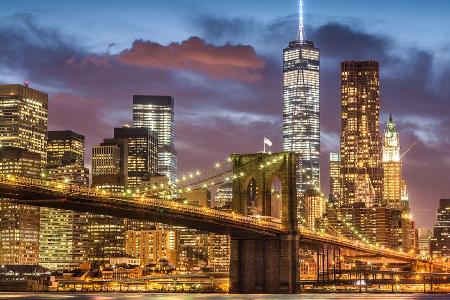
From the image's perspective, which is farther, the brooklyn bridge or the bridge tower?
the bridge tower

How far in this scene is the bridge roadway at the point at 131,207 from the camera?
7944cm

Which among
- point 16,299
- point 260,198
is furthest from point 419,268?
point 16,299

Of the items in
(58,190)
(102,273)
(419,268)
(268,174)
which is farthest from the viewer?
(419,268)

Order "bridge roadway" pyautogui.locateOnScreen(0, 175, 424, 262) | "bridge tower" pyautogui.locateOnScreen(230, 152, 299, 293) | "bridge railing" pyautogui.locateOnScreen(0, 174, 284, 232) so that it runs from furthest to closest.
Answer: "bridge tower" pyautogui.locateOnScreen(230, 152, 299, 293), "bridge roadway" pyautogui.locateOnScreen(0, 175, 424, 262), "bridge railing" pyautogui.locateOnScreen(0, 174, 284, 232)

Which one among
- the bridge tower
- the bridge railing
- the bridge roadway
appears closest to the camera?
the bridge railing

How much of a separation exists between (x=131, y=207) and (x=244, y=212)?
1982 cm

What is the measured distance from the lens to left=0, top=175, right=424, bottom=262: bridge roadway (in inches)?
3127

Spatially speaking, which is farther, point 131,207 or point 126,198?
point 126,198

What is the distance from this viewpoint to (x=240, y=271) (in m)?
100

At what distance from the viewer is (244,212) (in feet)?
344

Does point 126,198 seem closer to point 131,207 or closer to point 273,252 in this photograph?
point 131,207

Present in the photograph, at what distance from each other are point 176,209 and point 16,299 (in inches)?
594

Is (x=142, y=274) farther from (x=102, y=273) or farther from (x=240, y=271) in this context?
(x=240, y=271)

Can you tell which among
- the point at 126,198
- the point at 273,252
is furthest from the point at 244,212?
the point at 126,198
